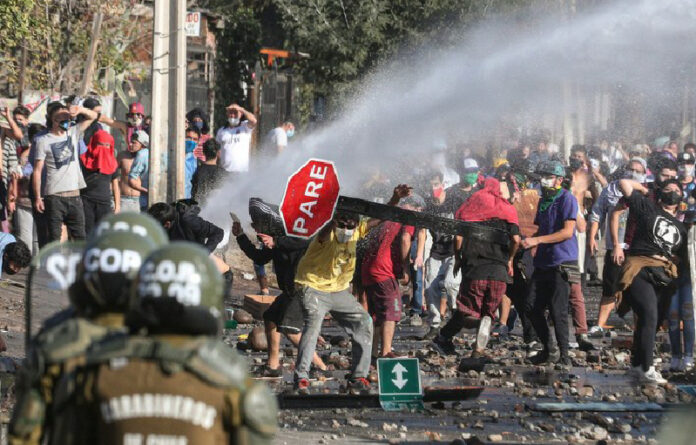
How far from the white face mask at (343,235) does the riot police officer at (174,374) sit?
633 cm

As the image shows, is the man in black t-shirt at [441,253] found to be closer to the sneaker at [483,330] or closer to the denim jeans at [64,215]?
the sneaker at [483,330]

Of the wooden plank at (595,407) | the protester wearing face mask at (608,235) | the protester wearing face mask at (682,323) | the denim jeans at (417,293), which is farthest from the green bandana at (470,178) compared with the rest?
the wooden plank at (595,407)

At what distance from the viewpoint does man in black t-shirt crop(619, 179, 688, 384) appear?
10.9 metres

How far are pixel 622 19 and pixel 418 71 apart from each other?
378cm

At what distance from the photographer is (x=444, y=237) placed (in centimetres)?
1486

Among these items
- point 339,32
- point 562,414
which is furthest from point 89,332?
point 339,32

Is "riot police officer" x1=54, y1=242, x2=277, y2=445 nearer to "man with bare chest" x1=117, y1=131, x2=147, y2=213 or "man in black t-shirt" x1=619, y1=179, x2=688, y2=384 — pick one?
"man in black t-shirt" x1=619, y1=179, x2=688, y2=384

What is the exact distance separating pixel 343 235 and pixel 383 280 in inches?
68.7

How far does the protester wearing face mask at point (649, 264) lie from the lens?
10.9 meters

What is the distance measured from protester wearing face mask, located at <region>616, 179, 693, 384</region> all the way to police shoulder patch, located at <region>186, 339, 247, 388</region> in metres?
7.55

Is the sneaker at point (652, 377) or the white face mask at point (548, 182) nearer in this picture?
the sneaker at point (652, 377)

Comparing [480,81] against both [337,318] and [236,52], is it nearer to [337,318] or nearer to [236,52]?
[337,318]

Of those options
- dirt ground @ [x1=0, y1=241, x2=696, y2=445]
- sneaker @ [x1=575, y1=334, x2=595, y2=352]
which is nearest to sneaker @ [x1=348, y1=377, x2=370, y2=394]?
dirt ground @ [x1=0, y1=241, x2=696, y2=445]

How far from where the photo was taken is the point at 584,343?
41.8 feet
